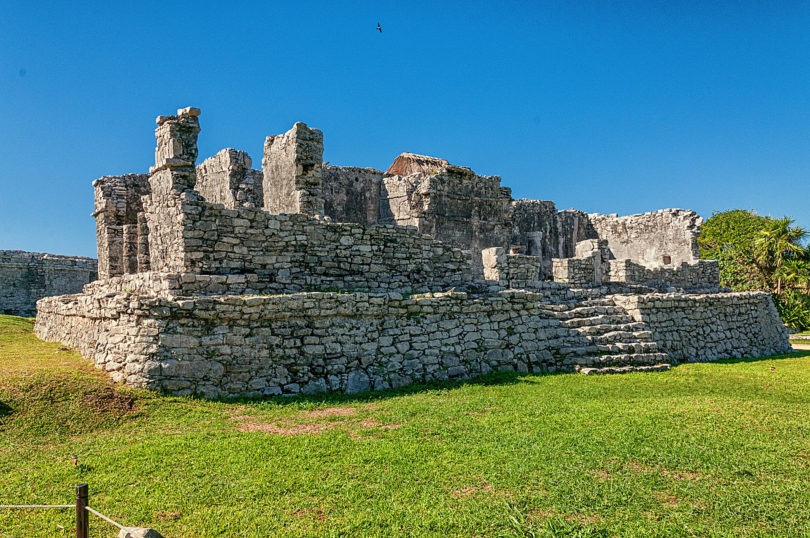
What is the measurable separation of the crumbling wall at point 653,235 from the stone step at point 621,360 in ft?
39.3

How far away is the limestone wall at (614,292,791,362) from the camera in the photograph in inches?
515

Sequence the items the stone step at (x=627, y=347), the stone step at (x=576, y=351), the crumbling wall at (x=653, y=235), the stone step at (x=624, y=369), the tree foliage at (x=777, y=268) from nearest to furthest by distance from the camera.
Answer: the stone step at (x=624, y=369) < the stone step at (x=576, y=351) < the stone step at (x=627, y=347) < the crumbling wall at (x=653, y=235) < the tree foliage at (x=777, y=268)

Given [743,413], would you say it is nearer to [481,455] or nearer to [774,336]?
[481,455]

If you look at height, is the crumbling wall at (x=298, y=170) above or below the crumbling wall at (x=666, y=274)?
above

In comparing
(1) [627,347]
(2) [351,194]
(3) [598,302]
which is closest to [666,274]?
(3) [598,302]

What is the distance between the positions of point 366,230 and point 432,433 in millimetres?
5515

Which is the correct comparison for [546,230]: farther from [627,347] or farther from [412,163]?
[627,347]

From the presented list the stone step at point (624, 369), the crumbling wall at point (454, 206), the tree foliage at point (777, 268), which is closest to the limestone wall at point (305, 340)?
the stone step at point (624, 369)

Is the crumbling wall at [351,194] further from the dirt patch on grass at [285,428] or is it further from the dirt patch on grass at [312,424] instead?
the dirt patch on grass at [285,428]

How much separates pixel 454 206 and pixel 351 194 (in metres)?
3.98

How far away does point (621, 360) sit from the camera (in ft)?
37.0

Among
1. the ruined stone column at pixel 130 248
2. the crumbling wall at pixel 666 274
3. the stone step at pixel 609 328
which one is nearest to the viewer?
the stone step at pixel 609 328

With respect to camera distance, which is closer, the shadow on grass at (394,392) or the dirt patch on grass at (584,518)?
the dirt patch on grass at (584,518)

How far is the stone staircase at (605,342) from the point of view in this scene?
1114 cm
